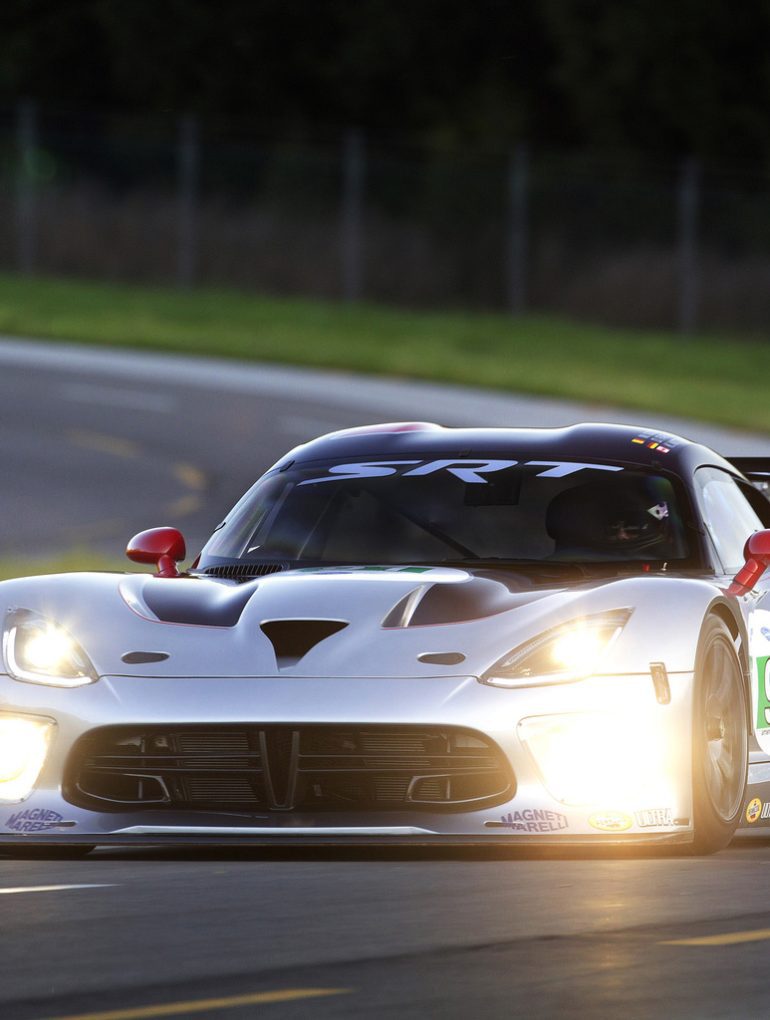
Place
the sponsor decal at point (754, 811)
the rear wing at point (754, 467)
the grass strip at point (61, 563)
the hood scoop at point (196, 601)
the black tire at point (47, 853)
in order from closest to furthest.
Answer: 1. the hood scoop at point (196, 601)
2. the black tire at point (47, 853)
3. the sponsor decal at point (754, 811)
4. the rear wing at point (754, 467)
5. the grass strip at point (61, 563)

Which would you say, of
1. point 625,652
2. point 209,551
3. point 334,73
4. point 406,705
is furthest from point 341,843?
point 334,73

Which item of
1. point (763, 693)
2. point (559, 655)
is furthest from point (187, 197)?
point (559, 655)

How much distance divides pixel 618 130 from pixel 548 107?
19.6 ft

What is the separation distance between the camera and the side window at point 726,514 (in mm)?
8898

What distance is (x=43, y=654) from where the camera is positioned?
7.70m

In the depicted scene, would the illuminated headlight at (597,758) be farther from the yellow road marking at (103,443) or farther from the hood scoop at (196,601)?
the yellow road marking at (103,443)

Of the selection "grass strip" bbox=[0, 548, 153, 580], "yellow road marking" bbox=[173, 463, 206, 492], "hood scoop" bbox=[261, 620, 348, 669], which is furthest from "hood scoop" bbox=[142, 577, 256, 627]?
"yellow road marking" bbox=[173, 463, 206, 492]

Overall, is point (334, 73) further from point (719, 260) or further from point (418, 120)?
point (719, 260)

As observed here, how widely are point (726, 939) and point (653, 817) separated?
1.12 m

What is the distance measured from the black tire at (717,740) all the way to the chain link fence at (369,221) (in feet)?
116

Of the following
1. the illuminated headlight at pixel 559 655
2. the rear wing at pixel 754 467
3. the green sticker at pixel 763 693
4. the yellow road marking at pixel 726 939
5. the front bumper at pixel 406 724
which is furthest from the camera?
the rear wing at pixel 754 467

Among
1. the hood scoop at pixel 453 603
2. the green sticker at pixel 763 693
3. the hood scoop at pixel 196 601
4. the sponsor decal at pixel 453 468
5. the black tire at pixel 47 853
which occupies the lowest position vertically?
the black tire at pixel 47 853

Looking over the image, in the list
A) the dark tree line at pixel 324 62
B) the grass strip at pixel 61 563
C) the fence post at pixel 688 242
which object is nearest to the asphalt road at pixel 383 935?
the grass strip at pixel 61 563

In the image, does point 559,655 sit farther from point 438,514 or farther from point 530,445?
point 530,445
